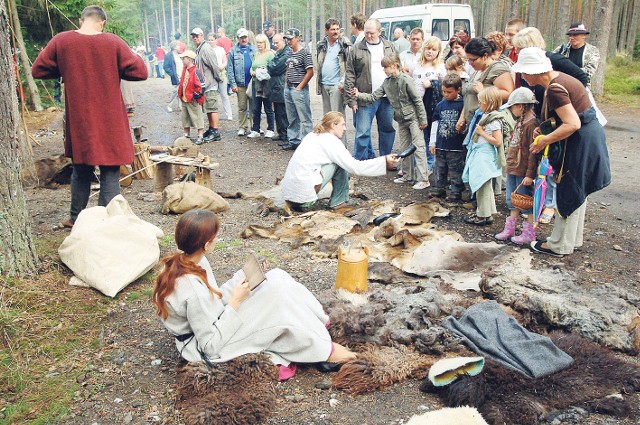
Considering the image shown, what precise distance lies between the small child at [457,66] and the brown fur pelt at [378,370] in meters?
4.38

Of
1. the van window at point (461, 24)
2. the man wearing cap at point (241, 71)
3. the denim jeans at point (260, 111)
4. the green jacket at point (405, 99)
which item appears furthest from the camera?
the van window at point (461, 24)

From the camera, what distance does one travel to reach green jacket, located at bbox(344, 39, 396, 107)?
26.1ft

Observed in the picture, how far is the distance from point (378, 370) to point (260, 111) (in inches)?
332

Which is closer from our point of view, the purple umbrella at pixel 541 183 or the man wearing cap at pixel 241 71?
the purple umbrella at pixel 541 183

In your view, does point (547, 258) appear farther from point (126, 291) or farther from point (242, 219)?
point (126, 291)

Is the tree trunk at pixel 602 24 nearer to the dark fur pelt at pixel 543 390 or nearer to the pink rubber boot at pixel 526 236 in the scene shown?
the pink rubber boot at pixel 526 236

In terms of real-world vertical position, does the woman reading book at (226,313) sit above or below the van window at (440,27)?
below

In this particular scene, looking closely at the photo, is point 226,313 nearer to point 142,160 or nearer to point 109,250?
point 109,250

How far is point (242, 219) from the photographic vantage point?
6453mm

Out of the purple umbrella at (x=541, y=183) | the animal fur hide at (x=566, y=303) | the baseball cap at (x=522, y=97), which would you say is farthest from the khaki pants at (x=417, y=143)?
the animal fur hide at (x=566, y=303)

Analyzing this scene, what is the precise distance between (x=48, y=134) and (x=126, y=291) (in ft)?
26.8

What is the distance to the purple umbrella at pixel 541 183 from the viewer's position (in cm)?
497

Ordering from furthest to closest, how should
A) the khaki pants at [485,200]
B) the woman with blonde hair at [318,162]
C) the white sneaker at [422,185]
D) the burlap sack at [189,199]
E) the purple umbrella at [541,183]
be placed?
the white sneaker at [422,185], the burlap sack at [189,199], the woman with blonde hair at [318,162], the khaki pants at [485,200], the purple umbrella at [541,183]

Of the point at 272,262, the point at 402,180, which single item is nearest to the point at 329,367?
the point at 272,262
